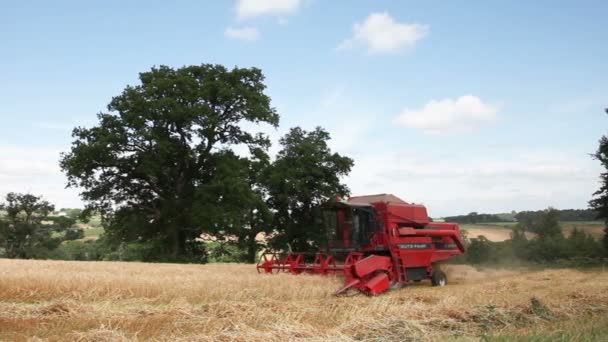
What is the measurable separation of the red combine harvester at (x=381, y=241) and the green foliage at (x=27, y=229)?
31.9 m

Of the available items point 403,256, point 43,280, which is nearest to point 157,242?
point 403,256

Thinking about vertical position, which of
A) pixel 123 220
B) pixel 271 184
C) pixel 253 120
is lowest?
pixel 123 220

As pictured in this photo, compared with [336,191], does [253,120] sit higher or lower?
higher

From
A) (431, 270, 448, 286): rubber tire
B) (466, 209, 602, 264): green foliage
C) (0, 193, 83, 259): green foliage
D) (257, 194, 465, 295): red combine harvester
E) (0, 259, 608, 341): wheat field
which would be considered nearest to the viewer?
(0, 259, 608, 341): wheat field

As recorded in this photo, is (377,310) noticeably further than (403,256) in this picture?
No

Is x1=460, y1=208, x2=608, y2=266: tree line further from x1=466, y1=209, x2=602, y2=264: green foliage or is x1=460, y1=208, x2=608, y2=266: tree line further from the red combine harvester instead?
the red combine harvester

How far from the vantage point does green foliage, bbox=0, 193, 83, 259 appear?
42750mm

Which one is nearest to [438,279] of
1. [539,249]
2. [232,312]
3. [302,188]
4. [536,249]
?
[232,312]

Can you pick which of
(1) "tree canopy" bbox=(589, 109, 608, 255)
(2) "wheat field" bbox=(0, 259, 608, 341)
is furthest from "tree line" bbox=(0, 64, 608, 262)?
(2) "wheat field" bbox=(0, 259, 608, 341)

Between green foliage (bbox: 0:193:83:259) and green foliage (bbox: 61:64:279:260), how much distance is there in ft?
42.1

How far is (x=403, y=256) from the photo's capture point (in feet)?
54.4

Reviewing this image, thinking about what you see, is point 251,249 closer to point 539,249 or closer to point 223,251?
point 223,251

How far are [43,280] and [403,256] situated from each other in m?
9.77

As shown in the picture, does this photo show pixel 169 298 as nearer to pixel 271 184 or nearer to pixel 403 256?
pixel 403 256
